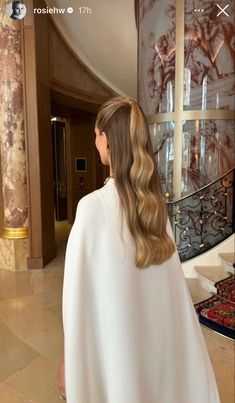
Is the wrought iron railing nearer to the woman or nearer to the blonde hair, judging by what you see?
the woman

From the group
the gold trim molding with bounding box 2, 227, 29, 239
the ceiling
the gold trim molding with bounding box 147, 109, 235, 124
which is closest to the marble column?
the gold trim molding with bounding box 2, 227, 29, 239

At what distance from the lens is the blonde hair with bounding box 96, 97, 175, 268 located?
1.11 metres

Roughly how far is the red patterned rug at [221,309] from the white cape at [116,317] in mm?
1888

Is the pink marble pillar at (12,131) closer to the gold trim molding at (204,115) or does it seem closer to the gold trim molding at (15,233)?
the gold trim molding at (15,233)

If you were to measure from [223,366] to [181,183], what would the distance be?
2542mm

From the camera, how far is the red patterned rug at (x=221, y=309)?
10.0 feet

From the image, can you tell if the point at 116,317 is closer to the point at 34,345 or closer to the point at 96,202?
the point at 96,202

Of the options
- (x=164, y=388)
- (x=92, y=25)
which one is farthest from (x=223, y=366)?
(x=92, y=25)

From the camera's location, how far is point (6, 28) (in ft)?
14.8

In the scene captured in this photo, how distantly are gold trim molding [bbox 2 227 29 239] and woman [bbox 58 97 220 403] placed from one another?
3.91 m

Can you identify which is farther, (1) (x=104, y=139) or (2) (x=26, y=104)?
(2) (x=26, y=104)

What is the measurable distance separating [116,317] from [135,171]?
53cm

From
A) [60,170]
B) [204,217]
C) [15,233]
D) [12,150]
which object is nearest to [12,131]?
[12,150]

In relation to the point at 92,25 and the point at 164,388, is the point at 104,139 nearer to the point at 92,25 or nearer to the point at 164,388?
the point at 164,388
